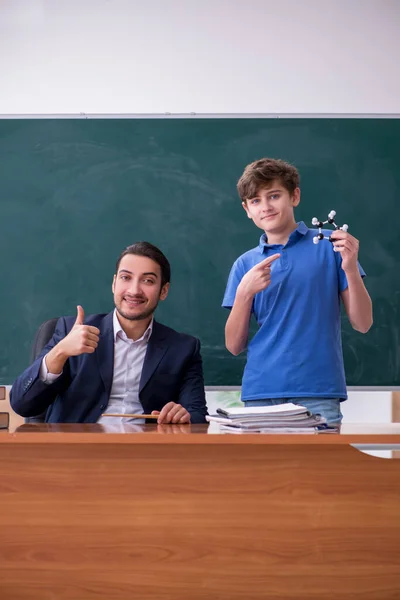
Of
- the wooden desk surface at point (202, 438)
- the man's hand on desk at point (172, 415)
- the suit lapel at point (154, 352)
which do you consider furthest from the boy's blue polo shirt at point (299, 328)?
the wooden desk surface at point (202, 438)

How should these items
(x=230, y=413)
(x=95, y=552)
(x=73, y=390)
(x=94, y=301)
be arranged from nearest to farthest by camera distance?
(x=95, y=552) < (x=230, y=413) < (x=73, y=390) < (x=94, y=301)

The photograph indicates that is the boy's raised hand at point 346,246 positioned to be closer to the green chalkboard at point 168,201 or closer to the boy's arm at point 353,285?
the boy's arm at point 353,285

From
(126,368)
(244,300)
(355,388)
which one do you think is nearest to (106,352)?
(126,368)

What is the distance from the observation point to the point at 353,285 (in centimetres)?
247

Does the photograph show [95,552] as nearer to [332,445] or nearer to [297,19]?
[332,445]

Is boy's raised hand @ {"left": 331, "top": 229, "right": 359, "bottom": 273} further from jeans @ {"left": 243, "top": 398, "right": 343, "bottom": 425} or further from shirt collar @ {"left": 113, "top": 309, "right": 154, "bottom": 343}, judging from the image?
shirt collar @ {"left": 113, "top": 309, "right": 154, "bottom": 343}

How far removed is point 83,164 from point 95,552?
232cm

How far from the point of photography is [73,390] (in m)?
2.49

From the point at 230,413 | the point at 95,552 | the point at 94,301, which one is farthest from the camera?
the point at 94,301

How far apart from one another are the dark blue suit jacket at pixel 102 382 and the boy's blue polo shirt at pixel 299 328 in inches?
8.9

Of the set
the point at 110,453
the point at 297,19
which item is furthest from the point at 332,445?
the point at 297,19

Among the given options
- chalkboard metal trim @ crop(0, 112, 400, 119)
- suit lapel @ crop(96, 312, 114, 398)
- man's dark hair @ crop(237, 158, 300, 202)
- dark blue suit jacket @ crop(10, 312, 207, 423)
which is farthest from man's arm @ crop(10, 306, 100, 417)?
chalkboard metal trim @ crop(0, 112, 400, 119)

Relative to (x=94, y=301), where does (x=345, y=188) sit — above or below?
above

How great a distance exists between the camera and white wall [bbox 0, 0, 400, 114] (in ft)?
11.6
